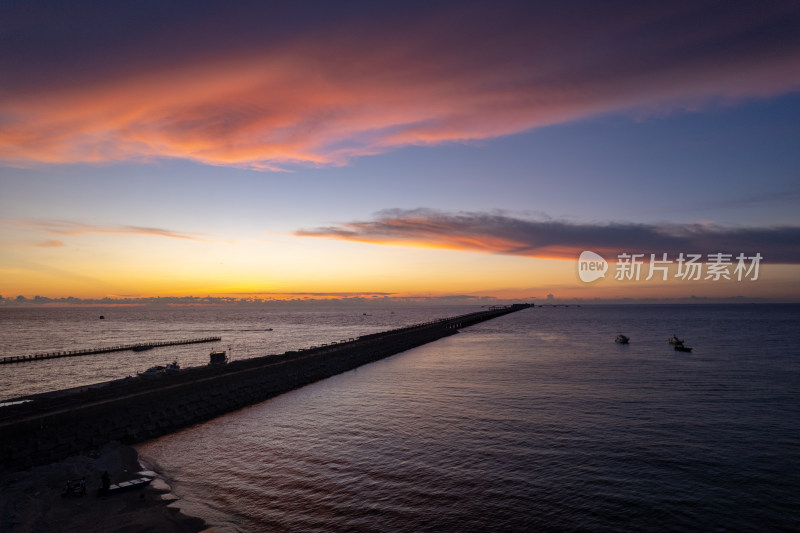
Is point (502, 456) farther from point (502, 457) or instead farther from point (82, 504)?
point (82, 504)

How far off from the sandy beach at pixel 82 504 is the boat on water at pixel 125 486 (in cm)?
23

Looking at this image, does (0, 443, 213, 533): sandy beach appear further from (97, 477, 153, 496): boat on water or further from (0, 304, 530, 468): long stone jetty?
(0, 304, 530, 468): long stone jetty

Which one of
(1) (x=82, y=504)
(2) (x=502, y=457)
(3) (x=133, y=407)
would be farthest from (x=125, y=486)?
(2) (x=502, y=457)

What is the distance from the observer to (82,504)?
72.1ft

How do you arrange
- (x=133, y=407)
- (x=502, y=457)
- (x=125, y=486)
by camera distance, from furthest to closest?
1. (x=133, y=407)
2. (x=502, y=457)
3. (x=125, y=486)

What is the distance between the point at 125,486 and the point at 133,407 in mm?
12620

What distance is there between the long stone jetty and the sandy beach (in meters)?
2.02

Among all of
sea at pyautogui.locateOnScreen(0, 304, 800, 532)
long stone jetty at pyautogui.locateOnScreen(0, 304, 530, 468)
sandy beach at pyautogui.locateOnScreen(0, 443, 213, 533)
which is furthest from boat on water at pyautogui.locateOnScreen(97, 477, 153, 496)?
long stone jetty at pyautogui.locateOnScreen(0, 304, 530, 468)

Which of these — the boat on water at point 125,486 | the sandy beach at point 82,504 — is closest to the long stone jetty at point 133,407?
the sandy beach at point 82,504

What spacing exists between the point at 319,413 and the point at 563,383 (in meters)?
29.8

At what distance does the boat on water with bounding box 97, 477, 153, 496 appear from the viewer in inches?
905

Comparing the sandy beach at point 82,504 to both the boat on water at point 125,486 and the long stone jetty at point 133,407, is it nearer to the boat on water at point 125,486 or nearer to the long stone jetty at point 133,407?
the boat on water at point 125,486

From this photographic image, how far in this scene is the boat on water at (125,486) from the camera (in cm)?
2298

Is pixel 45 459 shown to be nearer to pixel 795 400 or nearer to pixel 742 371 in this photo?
pixel 795 400
